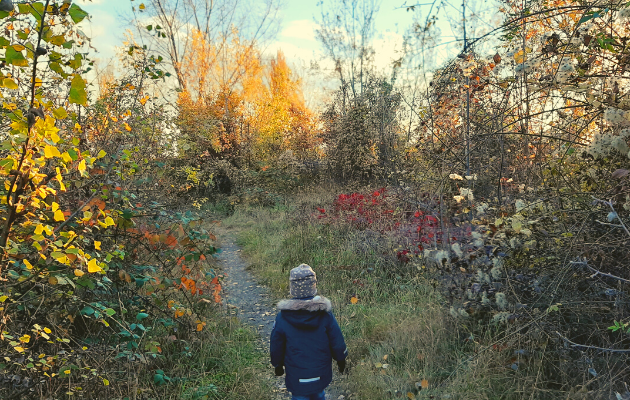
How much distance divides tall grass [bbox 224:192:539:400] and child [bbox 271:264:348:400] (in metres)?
0.89

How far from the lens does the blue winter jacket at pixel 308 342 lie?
2.98m

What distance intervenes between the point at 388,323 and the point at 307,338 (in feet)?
6.66

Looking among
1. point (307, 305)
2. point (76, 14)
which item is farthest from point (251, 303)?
point (76, 14)

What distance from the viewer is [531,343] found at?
3.31 meters

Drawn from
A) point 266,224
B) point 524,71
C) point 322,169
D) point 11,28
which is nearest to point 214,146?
point 322,169

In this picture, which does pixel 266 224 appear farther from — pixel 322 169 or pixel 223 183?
pixel 223 183

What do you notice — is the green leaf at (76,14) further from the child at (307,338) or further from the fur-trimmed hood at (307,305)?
the fur-trimmed hood at (307,305)

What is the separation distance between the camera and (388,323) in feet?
15.6

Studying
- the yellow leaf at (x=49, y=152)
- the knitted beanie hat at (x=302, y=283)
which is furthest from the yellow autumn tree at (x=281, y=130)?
the yellow leaf at (x=49, y=152)

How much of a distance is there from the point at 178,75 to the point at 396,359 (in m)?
20.9

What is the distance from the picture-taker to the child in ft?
9.78

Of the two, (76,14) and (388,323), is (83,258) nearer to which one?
(76,14)

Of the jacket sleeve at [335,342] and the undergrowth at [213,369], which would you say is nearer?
the jacket sleeve at [335,342]

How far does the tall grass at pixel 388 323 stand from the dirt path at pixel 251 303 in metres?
0.20
